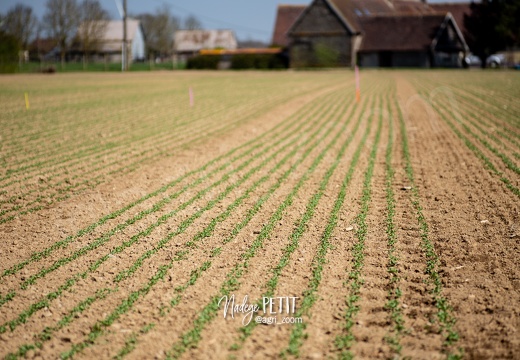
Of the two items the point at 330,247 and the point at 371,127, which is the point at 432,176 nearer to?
the point at 330,247

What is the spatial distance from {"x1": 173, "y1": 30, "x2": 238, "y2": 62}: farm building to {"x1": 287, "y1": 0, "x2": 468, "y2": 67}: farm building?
42.3 m

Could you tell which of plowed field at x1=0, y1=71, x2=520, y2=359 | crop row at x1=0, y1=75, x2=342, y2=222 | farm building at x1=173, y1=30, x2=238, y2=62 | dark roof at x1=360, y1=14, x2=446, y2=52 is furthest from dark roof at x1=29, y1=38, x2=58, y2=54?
plowed field at x1=0, y1=71, x2=520, y2=359

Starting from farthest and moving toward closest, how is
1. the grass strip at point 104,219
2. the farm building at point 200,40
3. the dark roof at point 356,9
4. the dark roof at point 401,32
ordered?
1. the farm building at point 200,40
2. the dark roof at point 401,32
3. the dark roof at point 356,9
4. the grass strip at point 104,219

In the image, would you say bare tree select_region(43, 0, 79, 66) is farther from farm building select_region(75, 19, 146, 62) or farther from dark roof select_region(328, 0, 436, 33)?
dark roof select_region(328, 0, 436, 33)

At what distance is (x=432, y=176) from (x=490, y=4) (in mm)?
52643

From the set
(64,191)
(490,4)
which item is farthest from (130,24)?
(64,191)

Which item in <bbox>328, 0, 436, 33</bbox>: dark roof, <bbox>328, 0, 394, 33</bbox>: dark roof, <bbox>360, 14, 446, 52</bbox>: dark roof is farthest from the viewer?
→ <bbox>328, 0, 436, 33</bbox>: dark roof

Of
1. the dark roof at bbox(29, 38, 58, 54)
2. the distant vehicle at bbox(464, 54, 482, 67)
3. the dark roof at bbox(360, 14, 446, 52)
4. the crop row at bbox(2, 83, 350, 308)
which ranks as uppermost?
the dark roof at bbox(29, 38, 58, 54)

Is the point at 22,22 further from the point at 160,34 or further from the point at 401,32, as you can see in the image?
the point at 401,32

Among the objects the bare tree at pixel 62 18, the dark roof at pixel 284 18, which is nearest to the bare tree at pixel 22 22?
the bare tree at pixel 62 18

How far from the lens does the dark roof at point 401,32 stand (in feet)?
186

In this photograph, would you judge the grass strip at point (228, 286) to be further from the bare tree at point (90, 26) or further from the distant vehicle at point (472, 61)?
the bare tree at point (90, 26)

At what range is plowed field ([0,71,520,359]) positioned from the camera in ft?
14.4

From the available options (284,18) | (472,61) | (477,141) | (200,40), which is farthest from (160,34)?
(477,141)
